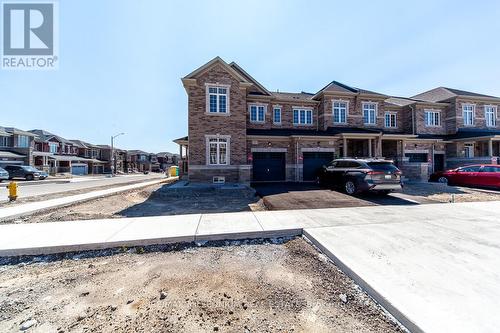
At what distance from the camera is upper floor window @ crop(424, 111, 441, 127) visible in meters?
21.7

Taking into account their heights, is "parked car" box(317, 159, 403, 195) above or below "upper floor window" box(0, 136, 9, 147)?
below

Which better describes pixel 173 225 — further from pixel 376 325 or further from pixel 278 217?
pixel 376 325

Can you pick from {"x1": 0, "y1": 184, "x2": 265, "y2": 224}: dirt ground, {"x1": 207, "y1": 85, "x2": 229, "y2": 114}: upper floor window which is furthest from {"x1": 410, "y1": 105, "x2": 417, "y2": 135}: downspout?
{"x1": 0, "y1": 184, "x2": 265, "y2": 224}: dirt ground

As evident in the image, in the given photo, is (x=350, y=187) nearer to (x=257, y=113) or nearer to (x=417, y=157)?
(x=257, y=113)

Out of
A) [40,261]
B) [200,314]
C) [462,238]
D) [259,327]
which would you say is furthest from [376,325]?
[40,261]

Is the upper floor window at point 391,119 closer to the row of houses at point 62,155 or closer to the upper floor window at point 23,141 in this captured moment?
the row of houses at point 62,155

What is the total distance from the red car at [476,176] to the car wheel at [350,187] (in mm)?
9652

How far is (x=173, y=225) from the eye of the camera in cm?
575

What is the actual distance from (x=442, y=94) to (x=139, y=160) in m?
82.8

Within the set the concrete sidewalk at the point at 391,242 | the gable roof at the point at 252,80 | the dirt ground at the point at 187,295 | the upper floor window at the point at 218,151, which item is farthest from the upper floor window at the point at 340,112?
the dirt ground at the point at 187,295

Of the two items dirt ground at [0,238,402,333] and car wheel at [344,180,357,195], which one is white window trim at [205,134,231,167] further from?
dirt ground at [0,238,402,333]

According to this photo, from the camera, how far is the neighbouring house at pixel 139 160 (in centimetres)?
7514

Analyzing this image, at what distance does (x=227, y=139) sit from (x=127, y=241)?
1109cm

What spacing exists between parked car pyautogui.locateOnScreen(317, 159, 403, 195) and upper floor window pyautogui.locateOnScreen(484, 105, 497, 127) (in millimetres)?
22727
